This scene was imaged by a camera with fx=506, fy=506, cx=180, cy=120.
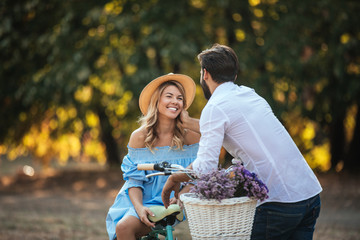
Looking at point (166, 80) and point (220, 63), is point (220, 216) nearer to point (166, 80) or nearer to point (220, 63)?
point (220, 63)

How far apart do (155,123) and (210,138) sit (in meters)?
1.19

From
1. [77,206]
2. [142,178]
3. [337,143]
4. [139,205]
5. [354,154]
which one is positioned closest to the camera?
[139,205]

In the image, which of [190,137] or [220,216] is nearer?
[220,216]

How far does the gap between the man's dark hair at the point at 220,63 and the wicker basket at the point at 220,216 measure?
29.4 inches

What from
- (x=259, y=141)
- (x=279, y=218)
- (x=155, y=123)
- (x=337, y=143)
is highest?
(x=155, y=123)

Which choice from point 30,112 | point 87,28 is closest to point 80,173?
point 30,112

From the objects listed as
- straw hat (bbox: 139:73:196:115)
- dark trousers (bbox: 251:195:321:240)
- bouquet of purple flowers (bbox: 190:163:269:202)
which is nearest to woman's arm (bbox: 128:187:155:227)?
straw hat (bbox: 139:73:196:115)

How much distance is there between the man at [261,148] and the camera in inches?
112

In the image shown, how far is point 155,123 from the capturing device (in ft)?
12.7

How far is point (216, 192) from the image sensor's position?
8.19 feet

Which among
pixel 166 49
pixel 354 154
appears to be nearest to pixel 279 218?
pixel 166 49

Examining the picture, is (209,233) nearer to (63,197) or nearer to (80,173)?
(63,197)

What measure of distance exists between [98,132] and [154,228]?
1383cm

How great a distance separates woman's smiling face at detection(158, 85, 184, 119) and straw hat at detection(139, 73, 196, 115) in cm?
7
